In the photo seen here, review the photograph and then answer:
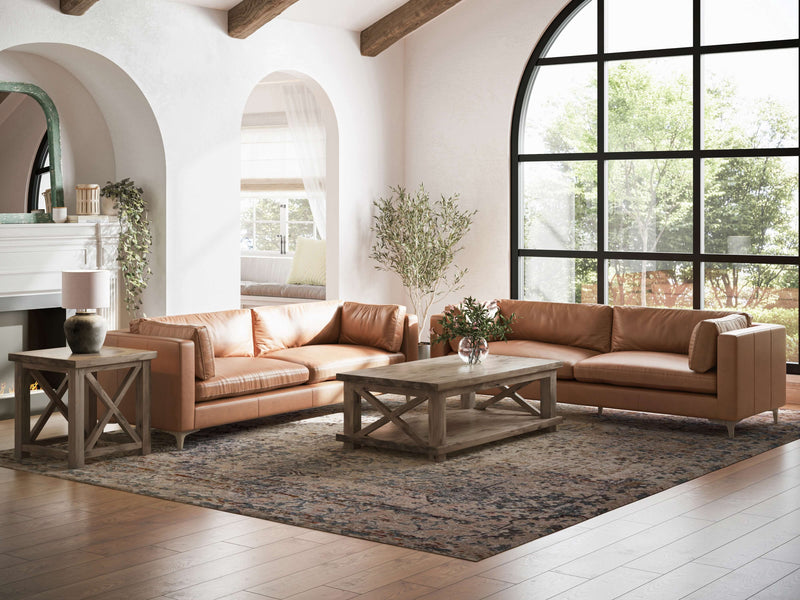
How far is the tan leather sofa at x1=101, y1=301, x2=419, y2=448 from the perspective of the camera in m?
6.31

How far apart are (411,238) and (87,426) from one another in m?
3.90

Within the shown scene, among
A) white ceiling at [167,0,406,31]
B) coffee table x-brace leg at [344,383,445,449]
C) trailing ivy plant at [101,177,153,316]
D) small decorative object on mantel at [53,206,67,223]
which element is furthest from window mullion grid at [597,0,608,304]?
small decorative object on mantel at [53,206,67,223]

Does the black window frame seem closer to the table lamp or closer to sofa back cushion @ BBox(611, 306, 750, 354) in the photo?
the table lamp

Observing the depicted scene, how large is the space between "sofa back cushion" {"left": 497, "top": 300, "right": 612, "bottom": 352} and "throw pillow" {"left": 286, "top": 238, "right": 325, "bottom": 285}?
3.14 m

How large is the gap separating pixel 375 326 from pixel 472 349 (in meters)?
1.37

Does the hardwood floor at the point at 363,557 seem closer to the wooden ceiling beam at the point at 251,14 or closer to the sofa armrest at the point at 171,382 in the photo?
the sofa armrest at the point at 171,382

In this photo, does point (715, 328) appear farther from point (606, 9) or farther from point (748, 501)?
point (606, 9)

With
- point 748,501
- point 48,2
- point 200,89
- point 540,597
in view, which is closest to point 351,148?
point 200,89

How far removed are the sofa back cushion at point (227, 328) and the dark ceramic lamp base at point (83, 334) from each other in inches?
33.2

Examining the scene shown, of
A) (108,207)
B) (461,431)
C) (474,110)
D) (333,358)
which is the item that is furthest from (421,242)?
(461,431)

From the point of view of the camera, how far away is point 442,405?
6051 mm

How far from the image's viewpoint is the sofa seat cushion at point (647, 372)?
22.4 feet

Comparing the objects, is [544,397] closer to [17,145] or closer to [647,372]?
[647,372]

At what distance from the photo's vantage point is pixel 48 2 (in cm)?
712
